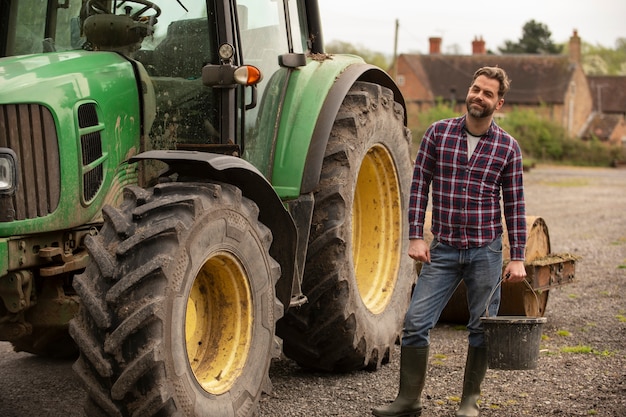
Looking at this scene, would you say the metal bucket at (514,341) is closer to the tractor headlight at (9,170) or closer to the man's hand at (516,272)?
the man's hand at (516,272)

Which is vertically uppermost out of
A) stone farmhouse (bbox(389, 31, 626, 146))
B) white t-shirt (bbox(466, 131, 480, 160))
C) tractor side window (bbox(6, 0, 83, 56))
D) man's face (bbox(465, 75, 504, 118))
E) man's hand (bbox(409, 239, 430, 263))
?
tractor side window (bbox(6, 0, 83, 56))

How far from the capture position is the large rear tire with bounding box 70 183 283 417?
3.87 meters

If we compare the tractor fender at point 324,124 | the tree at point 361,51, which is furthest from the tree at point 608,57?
the tractor fender at point 324,124

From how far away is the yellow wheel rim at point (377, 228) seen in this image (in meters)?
6.48

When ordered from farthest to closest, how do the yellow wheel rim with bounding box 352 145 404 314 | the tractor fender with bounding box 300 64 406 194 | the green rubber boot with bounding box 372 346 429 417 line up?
the yellow wheel rim with bounding box 352 145 404 314
the tractor fender with bounding box 300 64 406 194
the green rubber boot with bounding box 372 346 429 417

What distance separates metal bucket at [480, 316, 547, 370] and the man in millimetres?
256

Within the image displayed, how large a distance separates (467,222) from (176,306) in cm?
172

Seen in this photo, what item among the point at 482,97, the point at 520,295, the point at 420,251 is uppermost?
the point at 482,97

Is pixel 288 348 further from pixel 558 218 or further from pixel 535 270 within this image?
pixel 558 218

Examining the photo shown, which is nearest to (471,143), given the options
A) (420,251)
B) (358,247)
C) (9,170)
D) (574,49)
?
(420,251)

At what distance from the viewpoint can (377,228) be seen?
6.52 meters

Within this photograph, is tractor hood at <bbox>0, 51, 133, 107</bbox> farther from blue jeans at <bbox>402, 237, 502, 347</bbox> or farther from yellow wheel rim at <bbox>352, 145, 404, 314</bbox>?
yellow wheel rim at <bbox>352, 145, 404, 314</bbox>

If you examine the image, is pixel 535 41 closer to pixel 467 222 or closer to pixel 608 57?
pixel 608 57

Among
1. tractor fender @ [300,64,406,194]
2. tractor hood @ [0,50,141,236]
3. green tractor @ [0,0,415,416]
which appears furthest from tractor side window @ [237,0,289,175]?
tractor hood @ [0,50,141,236]
